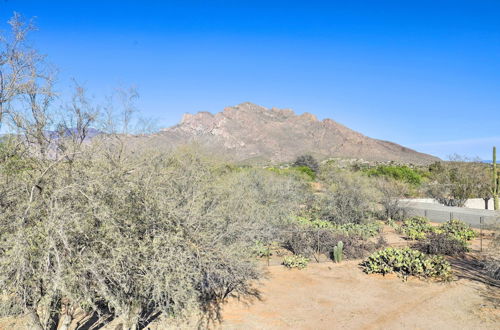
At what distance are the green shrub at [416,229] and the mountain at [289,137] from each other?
5535cm

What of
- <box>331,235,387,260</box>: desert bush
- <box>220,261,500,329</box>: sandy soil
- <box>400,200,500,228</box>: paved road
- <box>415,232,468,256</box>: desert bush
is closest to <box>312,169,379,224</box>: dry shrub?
<box>400,200,500,228</box>: paved road

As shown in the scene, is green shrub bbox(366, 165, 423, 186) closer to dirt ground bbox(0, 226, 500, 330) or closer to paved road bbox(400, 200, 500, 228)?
paved road bbox(400, 200, 500, 228)

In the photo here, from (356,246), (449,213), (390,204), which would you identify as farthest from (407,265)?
(390,204)

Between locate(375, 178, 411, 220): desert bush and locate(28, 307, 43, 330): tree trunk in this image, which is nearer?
locate(28, 307, 43, 330): tree trunk

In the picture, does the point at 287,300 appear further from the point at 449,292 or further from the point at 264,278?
the point at 449,292

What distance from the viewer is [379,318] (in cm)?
890

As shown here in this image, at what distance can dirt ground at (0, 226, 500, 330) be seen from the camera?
8.50m

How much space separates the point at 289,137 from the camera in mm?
96062

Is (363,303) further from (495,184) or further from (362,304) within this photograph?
(495,184)

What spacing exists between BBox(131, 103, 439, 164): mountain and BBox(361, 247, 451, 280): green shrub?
6409 cm

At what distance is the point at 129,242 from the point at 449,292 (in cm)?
994

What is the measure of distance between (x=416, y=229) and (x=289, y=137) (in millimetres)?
77033

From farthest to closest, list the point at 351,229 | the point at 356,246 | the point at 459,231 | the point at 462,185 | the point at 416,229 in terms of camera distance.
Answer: the point at 462,185 < the point at 416,229 < the point at 351,229 < the point at 459,231 < the point at 356,246

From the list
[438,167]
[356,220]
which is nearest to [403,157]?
[438,167]
